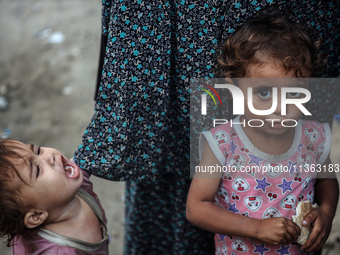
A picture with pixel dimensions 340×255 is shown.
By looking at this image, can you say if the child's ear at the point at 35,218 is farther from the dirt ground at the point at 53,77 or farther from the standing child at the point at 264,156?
the dirt ground at the point at 53,77

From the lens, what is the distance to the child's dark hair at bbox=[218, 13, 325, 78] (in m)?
1.39

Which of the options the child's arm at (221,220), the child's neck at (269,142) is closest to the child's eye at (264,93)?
the child's neck at (269,142)

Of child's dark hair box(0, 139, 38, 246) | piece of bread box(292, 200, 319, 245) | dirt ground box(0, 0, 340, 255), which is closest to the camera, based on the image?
child's dark hair box(0, 139, 38, 246)

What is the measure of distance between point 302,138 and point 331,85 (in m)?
0.30

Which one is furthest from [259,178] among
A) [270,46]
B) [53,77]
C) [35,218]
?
[53,77]

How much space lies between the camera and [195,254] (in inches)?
80.8

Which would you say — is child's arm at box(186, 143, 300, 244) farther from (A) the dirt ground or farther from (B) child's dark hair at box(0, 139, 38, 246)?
(A) the dirt ground

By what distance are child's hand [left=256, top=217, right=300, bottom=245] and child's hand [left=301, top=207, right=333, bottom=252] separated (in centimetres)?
7

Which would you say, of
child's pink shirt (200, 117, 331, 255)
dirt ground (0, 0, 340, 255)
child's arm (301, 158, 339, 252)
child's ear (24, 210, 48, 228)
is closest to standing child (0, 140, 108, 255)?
child's ear (24, 210, 48, 228)

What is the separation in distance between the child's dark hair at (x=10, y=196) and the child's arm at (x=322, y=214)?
950mm

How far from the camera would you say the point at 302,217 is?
4.78 ft

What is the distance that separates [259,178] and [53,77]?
10.2 ft

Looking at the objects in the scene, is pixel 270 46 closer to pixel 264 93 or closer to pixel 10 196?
pixel 264 93

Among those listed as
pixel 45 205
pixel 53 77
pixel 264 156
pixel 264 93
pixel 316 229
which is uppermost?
pixel 53 77
